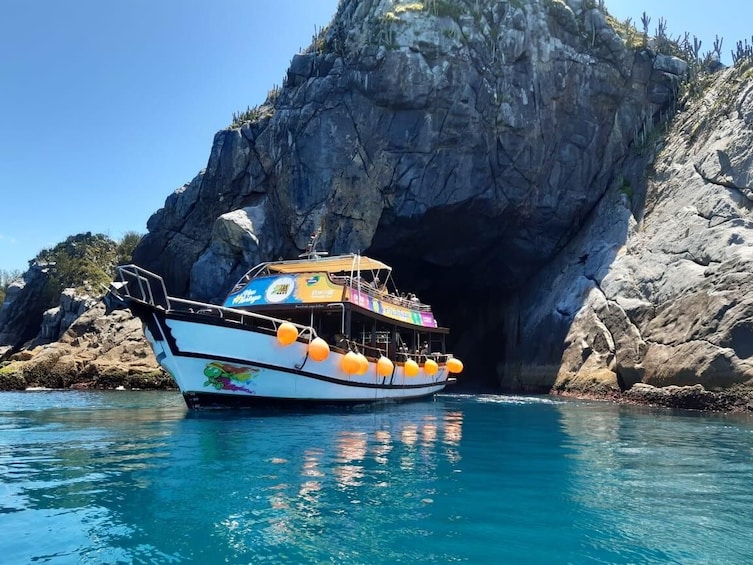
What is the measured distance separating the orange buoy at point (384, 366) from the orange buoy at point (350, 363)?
2.37m

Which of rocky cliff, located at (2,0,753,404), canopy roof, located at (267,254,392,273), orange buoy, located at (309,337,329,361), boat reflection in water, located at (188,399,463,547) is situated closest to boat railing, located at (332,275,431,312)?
canopy roof, located at (267,254,392,273)

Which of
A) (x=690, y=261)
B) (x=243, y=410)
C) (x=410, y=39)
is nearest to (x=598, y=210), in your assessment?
(x=690, y=261)

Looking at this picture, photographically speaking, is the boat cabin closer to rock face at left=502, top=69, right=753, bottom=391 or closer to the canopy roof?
the canopy roof

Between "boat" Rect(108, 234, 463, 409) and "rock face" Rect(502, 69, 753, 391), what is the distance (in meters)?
9.81

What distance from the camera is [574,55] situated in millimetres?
34531

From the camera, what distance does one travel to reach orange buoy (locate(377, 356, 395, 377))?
19.8 m

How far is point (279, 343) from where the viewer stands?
16469 millimetres

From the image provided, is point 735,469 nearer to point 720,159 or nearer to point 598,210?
point 720,159

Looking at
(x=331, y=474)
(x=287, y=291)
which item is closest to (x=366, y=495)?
(x=331, y=474)

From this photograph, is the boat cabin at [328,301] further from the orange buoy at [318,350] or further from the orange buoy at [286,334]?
the orange buoy at [286,334]

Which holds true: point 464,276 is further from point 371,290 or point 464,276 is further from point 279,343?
point 279,343

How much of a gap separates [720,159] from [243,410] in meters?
26.2

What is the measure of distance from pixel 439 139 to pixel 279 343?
66.8 ft

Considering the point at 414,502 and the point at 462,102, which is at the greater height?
the point at 462,102
